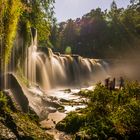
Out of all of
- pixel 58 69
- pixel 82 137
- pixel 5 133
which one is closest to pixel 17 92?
pixel 5 133

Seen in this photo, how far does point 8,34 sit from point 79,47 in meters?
50.1

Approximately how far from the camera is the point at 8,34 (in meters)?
15.5

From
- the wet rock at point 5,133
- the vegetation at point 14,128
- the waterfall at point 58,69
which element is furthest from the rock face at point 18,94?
the waterfall at point 58,69

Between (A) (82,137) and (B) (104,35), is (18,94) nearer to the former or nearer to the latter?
(A) (82,137)

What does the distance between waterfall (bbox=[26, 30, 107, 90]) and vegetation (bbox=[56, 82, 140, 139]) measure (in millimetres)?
11368

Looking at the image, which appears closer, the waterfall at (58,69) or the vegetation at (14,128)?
the vegetation at (14,128)

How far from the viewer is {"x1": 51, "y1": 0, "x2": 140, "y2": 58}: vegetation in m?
61.6

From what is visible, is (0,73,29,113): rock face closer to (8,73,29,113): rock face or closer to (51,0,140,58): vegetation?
(8,73,29,113): rock face

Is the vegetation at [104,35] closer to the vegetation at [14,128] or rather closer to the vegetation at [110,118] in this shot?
the vegetation at [110,118]

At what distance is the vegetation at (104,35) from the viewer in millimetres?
61625

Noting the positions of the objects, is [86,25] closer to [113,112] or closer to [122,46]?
[122,46]

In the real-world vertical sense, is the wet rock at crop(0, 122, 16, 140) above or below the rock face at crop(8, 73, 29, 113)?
below

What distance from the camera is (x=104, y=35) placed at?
63.6 m

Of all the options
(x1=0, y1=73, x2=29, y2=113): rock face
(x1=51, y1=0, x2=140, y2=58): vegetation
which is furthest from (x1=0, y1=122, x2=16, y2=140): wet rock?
(x1=51, y1=0, x2=140, y2=58): vegetation
